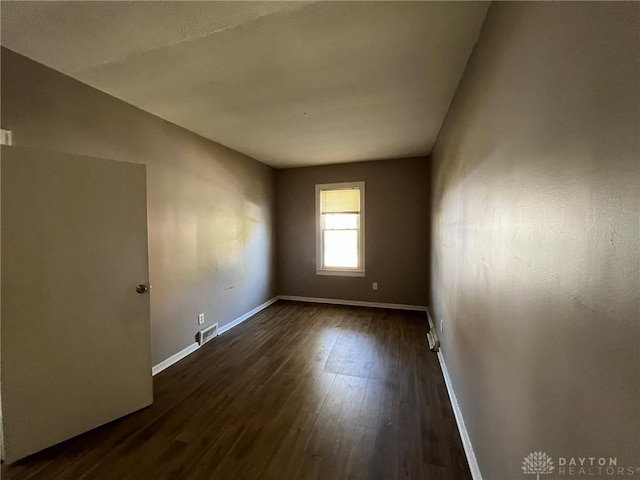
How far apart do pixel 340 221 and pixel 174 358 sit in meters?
3.22

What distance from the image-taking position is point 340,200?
15.9ft

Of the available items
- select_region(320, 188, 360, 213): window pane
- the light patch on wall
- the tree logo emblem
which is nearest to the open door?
the light patch on wall

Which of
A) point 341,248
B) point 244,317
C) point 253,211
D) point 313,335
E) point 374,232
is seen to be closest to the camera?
point 313,335

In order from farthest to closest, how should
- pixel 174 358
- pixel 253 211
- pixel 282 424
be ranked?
pixel 253 211 < pixel 174 358 < pixel 282 424

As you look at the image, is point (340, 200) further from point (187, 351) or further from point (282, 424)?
point (282, 424)

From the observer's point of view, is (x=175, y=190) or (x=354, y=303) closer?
(x=175, y=190)

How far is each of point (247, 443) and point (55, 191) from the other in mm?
2024

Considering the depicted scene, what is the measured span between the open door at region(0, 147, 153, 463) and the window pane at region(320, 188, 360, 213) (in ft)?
10.4

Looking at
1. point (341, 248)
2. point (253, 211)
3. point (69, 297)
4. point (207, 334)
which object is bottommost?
point (207, 334)

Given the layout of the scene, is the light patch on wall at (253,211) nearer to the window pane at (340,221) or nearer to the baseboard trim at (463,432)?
the window pane at (340,221)

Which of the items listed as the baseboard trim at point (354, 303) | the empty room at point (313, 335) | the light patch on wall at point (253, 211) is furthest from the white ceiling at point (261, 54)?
the baseboard trim at point (354, 303)

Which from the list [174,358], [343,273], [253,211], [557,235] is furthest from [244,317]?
[557,235]

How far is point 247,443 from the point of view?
172cm

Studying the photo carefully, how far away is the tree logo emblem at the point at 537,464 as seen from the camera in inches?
31.4
